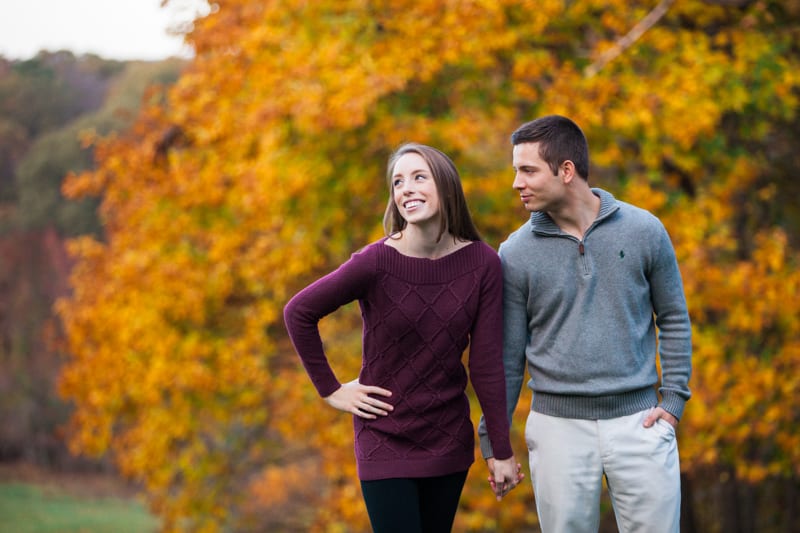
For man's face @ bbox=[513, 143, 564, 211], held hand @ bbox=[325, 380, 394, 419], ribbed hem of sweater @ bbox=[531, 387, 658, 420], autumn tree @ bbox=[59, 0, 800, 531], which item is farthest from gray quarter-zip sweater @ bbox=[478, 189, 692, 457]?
autumn tree @ bbox=[59, 0, 800, 531]

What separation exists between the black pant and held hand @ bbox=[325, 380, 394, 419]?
204 millimetres

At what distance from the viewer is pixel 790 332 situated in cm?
657

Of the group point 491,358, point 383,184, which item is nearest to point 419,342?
point 491,358

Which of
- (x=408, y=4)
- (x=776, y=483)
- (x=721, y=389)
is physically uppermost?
(x=408, y=4)

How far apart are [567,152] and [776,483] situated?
7635 mm

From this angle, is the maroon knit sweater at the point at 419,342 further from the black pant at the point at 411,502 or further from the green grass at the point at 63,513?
the green grass at the point at 63,513

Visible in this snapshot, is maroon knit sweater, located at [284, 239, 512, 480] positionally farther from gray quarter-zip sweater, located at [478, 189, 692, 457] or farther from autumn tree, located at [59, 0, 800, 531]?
autumn tree, located at [59, 0, 800, 531]

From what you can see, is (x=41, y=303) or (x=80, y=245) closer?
(x=80, y=245)

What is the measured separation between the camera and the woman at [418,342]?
2738 mm

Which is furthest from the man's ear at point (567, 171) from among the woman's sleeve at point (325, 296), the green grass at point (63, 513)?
the green grass at point (63, 513)

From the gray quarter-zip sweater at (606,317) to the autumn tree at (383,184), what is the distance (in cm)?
348

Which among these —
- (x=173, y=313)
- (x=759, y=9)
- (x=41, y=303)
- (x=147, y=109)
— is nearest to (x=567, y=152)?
(x=759, y=9)

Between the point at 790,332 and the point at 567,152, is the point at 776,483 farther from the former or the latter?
the point at 567,152

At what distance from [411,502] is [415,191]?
3.04 ft
